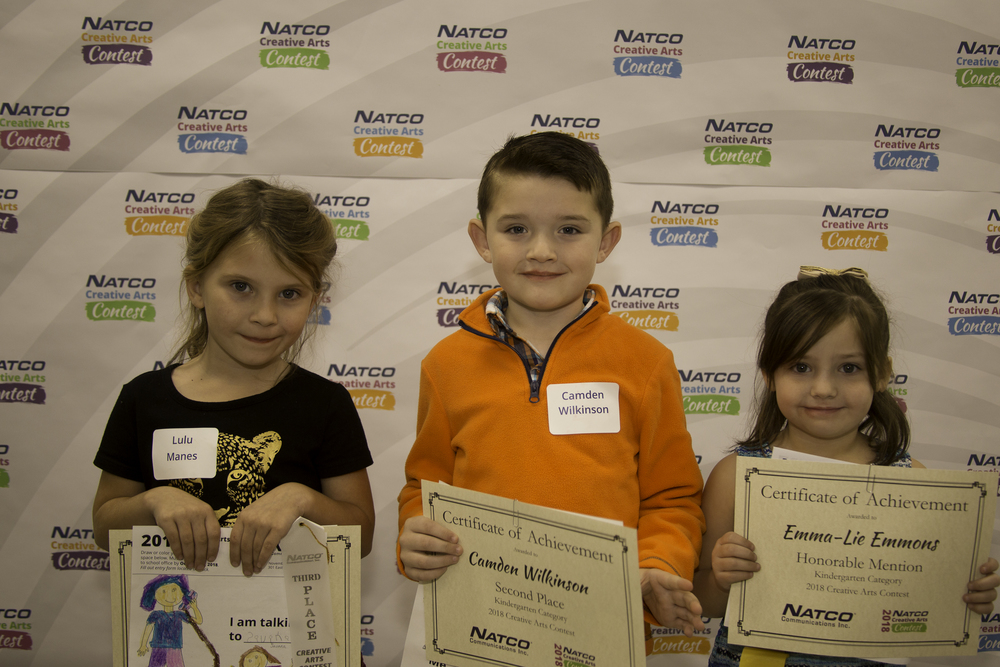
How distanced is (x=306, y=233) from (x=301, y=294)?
176 millimetres

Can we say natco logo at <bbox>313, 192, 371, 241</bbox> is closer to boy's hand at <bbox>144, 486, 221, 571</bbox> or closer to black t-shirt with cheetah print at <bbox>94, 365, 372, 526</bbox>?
black t-shirt with cheetah print at <bbox>94, 365, 372, 526</bbox>

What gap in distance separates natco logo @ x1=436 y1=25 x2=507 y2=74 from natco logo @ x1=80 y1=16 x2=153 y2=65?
1.26 meters

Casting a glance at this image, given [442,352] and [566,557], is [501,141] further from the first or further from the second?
[566,557]

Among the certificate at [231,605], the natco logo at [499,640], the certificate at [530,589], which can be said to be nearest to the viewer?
the certificate at [530,589]

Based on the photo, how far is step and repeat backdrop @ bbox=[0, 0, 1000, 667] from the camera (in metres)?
2.59

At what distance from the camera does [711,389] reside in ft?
8.95

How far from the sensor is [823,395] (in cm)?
157

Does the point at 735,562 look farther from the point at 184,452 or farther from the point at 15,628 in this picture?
the point at 15,628

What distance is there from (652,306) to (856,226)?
95cm

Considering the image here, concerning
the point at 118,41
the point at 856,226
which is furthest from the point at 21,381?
the point at 856,226

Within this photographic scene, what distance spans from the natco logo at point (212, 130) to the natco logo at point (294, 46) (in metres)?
0.27

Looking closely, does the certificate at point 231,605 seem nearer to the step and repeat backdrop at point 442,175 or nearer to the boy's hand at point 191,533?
the boy's hand at point 191,533

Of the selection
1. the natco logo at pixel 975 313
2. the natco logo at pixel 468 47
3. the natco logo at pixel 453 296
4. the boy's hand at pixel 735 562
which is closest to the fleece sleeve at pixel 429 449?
the boy's hand at pixel 735 562

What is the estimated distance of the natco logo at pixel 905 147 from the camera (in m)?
2.63
